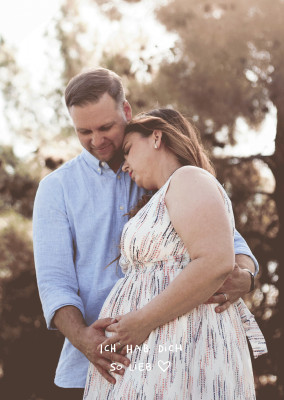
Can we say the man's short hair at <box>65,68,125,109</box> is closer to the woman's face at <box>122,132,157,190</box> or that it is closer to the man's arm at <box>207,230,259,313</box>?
the woman's face at <box>122,132,157,190</box>

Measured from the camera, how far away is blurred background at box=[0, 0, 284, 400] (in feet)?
17.2

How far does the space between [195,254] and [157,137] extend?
0.53 m

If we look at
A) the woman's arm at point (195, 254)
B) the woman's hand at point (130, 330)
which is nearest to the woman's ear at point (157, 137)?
the woman's arm at point (195, 254)

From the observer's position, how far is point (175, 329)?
5.49 feet

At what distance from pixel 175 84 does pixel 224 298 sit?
3.84m

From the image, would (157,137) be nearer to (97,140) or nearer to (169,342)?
(97,140)

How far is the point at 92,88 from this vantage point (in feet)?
7.21

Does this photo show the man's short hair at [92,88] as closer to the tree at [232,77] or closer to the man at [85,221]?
the man at [85,221]

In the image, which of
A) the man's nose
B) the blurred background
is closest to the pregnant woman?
the man's nose

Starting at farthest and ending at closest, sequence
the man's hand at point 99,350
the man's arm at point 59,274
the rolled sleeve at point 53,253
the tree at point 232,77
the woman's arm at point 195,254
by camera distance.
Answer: the tree at point 232,77 → the rolled sleeve at point 53,253 → the man's arm at point 59,274 → the man's hand at point 99,350 → the woman's arm at point 195,254

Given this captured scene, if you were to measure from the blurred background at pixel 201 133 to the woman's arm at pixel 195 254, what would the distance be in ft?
11.0

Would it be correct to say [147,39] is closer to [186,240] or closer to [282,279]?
[282,279]

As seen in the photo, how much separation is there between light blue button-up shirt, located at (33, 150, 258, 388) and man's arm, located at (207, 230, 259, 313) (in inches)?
0.6

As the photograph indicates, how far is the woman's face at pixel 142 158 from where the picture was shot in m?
1.93
